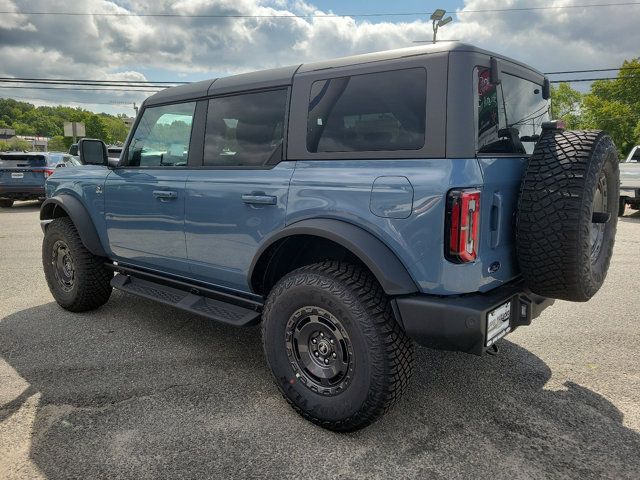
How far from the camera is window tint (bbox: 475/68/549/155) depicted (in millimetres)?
2416

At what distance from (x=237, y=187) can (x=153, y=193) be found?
0.91m

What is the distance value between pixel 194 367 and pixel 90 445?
38.0 inches

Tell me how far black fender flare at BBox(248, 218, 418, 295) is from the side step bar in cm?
89

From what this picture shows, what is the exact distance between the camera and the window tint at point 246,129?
298 centimetres

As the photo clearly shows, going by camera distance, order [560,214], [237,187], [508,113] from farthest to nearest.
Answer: [237,187] < [508,113] < [560,214]

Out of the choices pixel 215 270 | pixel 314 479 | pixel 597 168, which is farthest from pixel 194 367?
pixel 597 168

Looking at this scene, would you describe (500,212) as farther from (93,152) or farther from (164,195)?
(93,152)

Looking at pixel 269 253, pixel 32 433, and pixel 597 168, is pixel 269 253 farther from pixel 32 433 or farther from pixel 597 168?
pixel 597 168

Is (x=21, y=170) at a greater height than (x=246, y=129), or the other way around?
(x=246, y=129)

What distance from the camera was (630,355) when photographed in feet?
11.8

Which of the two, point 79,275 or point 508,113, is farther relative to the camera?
point 79,275

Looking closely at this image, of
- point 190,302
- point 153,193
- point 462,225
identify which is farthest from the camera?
point 153,193

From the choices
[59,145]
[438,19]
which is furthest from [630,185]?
[59,145]

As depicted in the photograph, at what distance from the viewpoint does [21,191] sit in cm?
1284
